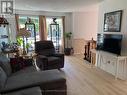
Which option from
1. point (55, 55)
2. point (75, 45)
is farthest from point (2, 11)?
point (75, 45)

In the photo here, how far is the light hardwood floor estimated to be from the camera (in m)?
3.12

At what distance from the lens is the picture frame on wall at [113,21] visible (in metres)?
3.97

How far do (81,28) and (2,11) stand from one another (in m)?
4.39

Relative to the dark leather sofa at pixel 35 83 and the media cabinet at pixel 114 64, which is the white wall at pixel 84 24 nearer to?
the media cabinet at pixel 114 64

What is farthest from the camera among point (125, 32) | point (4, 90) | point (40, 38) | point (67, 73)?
point (40, 38)

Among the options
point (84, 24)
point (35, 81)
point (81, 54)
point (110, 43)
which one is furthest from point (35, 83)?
point (84, 24)

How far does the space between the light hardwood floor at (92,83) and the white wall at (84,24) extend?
324 cm

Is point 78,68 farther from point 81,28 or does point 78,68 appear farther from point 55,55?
point 81,28

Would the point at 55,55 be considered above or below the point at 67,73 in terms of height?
above

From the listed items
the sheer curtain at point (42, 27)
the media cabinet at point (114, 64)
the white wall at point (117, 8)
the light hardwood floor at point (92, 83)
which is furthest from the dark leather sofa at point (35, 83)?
the sheer curtain at point (42, 27)

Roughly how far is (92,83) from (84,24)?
4519 mm

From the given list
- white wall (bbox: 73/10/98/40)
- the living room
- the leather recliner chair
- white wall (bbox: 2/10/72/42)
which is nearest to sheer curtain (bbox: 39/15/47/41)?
the living room

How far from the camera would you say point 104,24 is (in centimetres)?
468

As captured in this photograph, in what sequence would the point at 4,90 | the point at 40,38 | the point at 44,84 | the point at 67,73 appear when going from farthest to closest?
1. the point at 40,38
2. the point at 67,73
3. the point at 44,84
4. the point at 4,90
